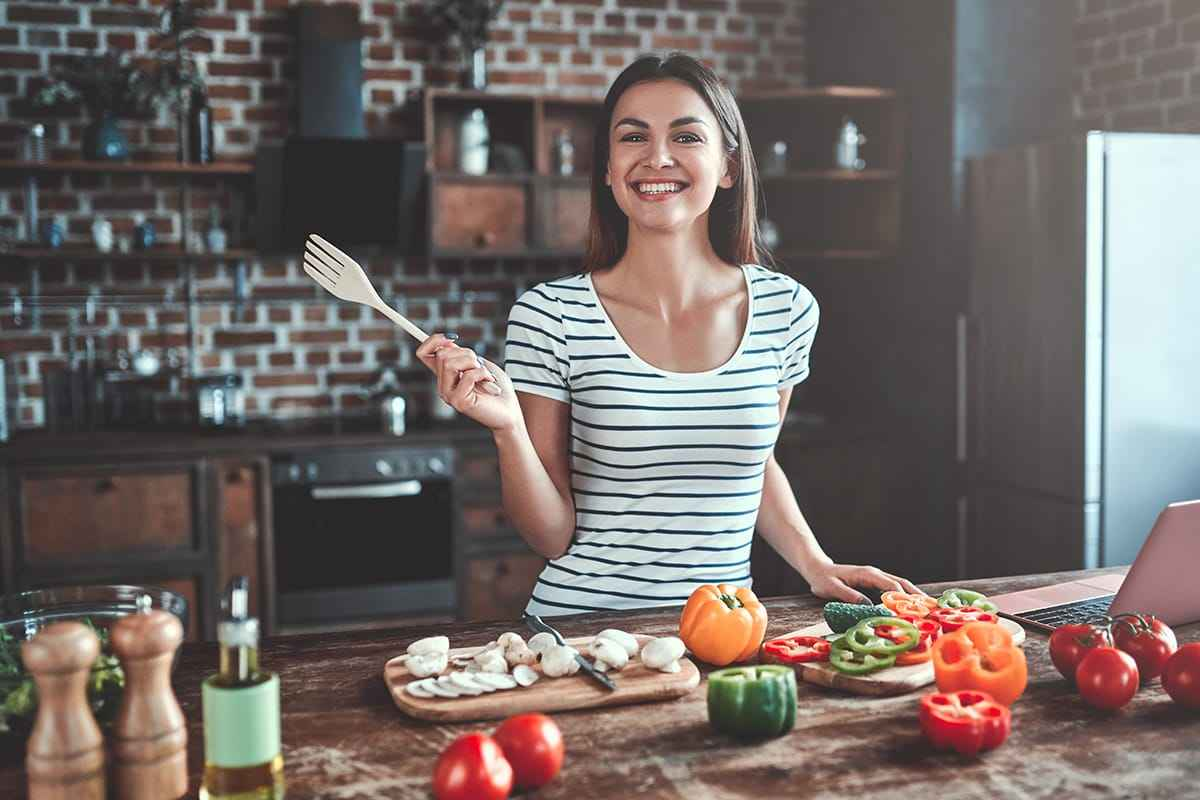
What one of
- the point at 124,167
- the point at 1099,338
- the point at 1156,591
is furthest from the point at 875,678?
the point at 124,167

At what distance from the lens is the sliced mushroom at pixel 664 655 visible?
1428mm

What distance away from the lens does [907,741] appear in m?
1.29

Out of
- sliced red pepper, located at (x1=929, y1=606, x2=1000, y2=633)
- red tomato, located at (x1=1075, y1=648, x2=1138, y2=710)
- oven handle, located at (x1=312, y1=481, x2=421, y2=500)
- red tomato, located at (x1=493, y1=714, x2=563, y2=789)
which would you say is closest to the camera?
red tomato, located at (x1=493, y1=714, x2=563, y2=789)

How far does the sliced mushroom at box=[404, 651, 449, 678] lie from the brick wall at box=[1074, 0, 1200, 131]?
3340 millimetres

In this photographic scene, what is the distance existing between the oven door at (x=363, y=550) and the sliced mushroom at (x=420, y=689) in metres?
2.62

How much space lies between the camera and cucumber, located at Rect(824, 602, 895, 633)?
62.2 inches

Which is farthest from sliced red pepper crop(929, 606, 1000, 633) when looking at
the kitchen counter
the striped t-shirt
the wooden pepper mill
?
the wooden pepper mill

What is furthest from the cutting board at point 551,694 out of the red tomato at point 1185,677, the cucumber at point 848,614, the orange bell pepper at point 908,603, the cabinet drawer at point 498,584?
the cabinet drawer at point 498,584

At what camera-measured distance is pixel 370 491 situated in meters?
3.95

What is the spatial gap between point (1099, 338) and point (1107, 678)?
2.31m

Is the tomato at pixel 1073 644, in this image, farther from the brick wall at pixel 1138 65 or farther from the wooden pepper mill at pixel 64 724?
the brick wall at pixel 1138 65

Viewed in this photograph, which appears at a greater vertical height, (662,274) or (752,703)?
(662,274)

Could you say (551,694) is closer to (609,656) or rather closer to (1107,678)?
(609,656)

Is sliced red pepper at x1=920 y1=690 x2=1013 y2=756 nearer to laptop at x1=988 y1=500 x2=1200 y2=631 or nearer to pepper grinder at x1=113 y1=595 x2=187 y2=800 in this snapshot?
laptop at x1=988 y1=500 x2=1200 y2=631
